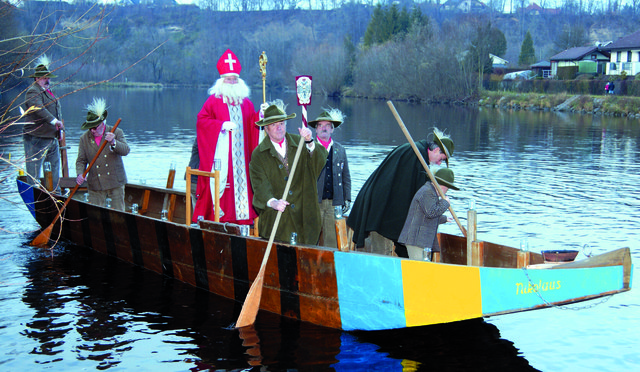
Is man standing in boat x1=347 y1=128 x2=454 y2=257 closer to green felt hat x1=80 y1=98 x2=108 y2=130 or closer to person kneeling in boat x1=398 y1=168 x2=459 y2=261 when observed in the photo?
person kneeling in boat x1=398 y1=168 x2=459 y2=261

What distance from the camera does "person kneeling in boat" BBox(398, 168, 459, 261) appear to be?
6422mm

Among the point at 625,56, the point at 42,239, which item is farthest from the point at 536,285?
the point at 625,56

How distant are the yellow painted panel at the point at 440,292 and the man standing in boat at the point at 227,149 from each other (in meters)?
2.98

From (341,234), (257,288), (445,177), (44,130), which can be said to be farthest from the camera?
(44,130)

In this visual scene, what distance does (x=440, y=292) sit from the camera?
6.07 meters

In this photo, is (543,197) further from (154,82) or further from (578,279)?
(154,82)

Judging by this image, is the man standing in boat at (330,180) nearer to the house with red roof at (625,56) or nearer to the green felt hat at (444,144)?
the green felt hat at (444,144)

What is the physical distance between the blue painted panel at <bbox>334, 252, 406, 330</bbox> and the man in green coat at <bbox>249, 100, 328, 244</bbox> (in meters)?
0.84

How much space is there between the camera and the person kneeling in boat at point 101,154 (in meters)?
9.33

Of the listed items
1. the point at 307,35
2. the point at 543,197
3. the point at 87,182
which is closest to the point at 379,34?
the point at 307,35

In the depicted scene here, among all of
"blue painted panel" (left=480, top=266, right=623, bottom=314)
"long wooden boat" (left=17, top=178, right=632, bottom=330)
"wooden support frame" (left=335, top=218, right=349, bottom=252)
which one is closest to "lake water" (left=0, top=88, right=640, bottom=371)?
"long wooden boat" (left=17, top=178, right=632, bottom=330)

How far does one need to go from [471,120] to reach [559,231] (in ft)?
92.8

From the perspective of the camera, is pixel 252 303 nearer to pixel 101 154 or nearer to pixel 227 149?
pixel 227 149

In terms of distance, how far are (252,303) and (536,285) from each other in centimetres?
268
